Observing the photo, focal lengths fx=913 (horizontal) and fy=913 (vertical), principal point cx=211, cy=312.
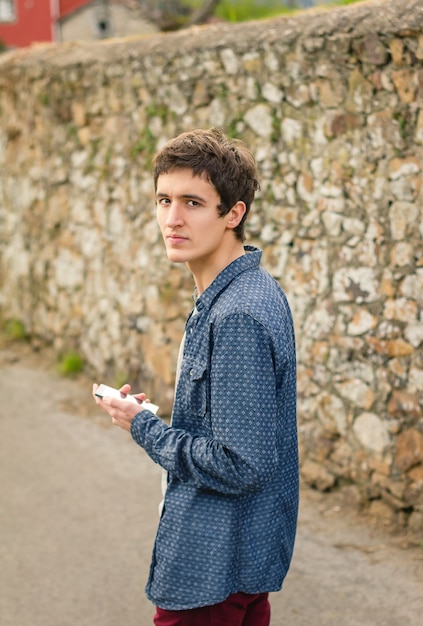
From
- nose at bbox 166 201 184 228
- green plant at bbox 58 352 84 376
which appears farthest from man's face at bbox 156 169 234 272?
green plant at bbox 58 352 84 376

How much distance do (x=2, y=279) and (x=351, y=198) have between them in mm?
4384

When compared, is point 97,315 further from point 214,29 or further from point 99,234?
point 214,29

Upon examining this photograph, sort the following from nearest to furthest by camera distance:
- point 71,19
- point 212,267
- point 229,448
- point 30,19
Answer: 1. point 229,448
2. point 212,267
3. point 71,19
4. point 30,19

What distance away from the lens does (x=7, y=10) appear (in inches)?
1407

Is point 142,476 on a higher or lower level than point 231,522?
lower

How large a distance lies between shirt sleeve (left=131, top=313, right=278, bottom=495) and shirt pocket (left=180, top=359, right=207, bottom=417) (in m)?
0.07

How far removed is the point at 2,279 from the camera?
8.09 meters

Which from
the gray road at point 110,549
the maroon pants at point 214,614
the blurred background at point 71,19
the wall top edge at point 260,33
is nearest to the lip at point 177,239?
the maroon pants at point 214,614

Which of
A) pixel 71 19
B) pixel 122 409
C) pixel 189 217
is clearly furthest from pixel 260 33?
pixel 71 19

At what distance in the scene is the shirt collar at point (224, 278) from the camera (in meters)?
2.37

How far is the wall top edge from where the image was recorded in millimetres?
4148

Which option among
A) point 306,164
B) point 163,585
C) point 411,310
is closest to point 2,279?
point 306,164

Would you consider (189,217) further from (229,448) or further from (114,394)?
(229,448)

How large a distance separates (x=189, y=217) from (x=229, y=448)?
0.60 metres
